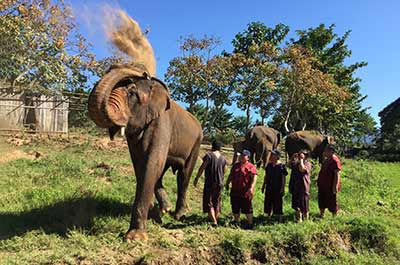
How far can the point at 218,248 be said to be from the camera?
7.19 metres

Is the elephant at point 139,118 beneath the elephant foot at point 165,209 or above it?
above

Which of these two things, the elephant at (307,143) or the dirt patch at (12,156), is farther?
the elephant at (307,143)

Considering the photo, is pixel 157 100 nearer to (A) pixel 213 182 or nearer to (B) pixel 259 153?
(A) pixel 213 182

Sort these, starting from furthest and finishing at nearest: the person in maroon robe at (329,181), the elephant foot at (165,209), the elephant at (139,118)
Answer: the person in maroon robe at (329,181), the elephant foot at (165,209), the elephant at (139,118)

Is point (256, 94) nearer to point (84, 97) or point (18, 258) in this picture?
point (84, 97)

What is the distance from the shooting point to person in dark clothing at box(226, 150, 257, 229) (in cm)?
849

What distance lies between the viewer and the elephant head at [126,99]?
6.20 metres

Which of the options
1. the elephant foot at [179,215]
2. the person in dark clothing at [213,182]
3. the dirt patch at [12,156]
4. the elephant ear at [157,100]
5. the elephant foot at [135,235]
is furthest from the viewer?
the dirt patch at [12,156]

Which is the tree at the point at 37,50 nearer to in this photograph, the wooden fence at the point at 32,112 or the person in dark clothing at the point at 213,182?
the wooden fence at the point at 32,112

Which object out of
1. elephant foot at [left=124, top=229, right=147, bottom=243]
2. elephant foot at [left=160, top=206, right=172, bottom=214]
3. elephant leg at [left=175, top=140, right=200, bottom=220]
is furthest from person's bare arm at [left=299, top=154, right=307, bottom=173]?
elephant foot at [left=124, top=229, right=147, bottom=243]

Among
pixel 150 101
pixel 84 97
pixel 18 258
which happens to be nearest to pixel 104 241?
pixel 18 258

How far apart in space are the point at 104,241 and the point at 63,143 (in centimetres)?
1177

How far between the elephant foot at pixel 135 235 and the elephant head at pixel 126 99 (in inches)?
62.5

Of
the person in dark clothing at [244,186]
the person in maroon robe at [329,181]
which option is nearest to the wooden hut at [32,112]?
the person in dark clothing at [244,186]
